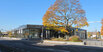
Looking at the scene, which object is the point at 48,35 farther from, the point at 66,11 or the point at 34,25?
the point at 66,11

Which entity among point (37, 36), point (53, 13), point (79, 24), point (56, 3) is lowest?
point (37, 36)

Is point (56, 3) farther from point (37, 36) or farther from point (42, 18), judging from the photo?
point (37, 36)

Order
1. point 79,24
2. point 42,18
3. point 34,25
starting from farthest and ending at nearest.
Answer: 1. point 34,25
2. point 42,18
3. point 79,24

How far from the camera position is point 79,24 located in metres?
38.4

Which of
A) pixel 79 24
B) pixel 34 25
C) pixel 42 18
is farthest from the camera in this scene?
pixel 34 25

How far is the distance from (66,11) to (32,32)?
26791 millimetres

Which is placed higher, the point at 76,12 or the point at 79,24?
the point at 76,12

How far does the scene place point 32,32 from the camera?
204 feet

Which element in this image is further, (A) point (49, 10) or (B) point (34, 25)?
(B) point (34, 25)

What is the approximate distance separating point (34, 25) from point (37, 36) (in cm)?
493

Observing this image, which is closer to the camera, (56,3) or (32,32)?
(56,3)

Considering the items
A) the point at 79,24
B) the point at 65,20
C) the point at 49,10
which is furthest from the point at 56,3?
the point at 79,24

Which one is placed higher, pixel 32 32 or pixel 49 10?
pixel 49 10

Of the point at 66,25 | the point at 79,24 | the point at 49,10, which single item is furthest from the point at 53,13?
the point at 79,24
